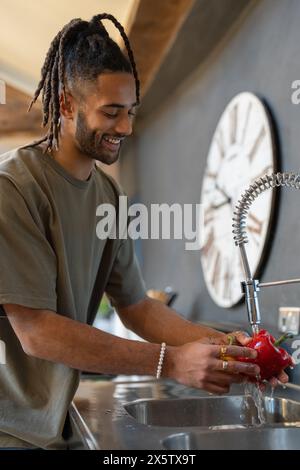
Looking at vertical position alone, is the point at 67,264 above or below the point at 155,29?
below

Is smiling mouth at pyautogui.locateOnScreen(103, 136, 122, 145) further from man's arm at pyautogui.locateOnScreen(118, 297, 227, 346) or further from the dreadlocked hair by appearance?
man's arm at pyautogui.locateOnScreen(118, 297, 227, 346)

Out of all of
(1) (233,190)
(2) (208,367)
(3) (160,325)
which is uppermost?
(1) (233,190)

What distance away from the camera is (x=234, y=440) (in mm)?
1022

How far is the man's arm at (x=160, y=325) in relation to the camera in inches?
57.2

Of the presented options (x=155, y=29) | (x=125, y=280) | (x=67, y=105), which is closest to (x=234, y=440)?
(x=125, y=280)

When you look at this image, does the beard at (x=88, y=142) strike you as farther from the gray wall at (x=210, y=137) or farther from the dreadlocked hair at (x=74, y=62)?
the gray wall at (x=210, y=137)

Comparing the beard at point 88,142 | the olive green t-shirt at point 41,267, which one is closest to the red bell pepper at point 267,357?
the olive green t-shirt at point 41,267

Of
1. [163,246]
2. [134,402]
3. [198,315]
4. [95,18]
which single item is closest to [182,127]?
[163,246]

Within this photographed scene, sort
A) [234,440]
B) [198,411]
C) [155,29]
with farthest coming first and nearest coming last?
[155,29]
[198,411]
[234,440]

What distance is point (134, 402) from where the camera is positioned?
1.43 metres

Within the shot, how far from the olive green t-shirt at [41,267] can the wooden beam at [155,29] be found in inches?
39.9

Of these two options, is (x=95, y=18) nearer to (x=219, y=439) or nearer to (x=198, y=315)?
(x=219, y=439)

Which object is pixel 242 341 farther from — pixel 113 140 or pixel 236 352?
pixel 113 140

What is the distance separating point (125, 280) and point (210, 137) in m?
1.07
